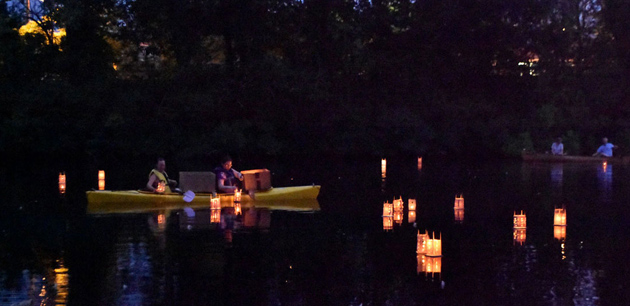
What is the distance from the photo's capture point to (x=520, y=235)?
15.6 m

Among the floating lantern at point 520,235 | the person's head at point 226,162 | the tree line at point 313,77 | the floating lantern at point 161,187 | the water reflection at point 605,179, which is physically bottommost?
the floating lantern at point 520,235

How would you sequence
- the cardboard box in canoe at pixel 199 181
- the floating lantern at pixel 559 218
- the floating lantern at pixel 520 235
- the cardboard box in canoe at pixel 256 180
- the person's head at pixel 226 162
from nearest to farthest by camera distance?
1. the floating lantern at pixel 520 235
2. the floating lantern at pixel 559 218
3. the cardboard box in canoe at pixel 199 181
4. the person's head at pixel 226 162
5. the cardboard box in canoe at pixel 256 180

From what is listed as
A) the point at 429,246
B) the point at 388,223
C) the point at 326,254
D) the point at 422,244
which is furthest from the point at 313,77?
the point at 429,246

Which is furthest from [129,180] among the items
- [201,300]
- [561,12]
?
[561,12]

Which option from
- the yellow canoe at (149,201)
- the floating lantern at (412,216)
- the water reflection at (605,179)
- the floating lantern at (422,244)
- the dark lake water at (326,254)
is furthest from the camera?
the water reflection at (605,179)

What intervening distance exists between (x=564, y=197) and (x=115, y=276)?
14432 millimetres

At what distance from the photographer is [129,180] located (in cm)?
2906

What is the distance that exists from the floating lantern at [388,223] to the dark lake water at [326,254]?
15 cm

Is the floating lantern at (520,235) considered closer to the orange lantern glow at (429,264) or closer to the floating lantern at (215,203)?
the orange lantern glow at (429,264)

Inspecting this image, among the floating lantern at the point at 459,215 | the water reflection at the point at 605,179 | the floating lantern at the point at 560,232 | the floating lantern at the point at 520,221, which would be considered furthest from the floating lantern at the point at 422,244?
the water reflection at the point at 605,179

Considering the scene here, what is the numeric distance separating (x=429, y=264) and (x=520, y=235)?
359 cm

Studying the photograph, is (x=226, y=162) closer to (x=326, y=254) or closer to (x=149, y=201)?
(x=149, y=201)

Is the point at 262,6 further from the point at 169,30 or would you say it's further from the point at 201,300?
the point at 201,300

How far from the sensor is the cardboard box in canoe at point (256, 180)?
67.1 feet
